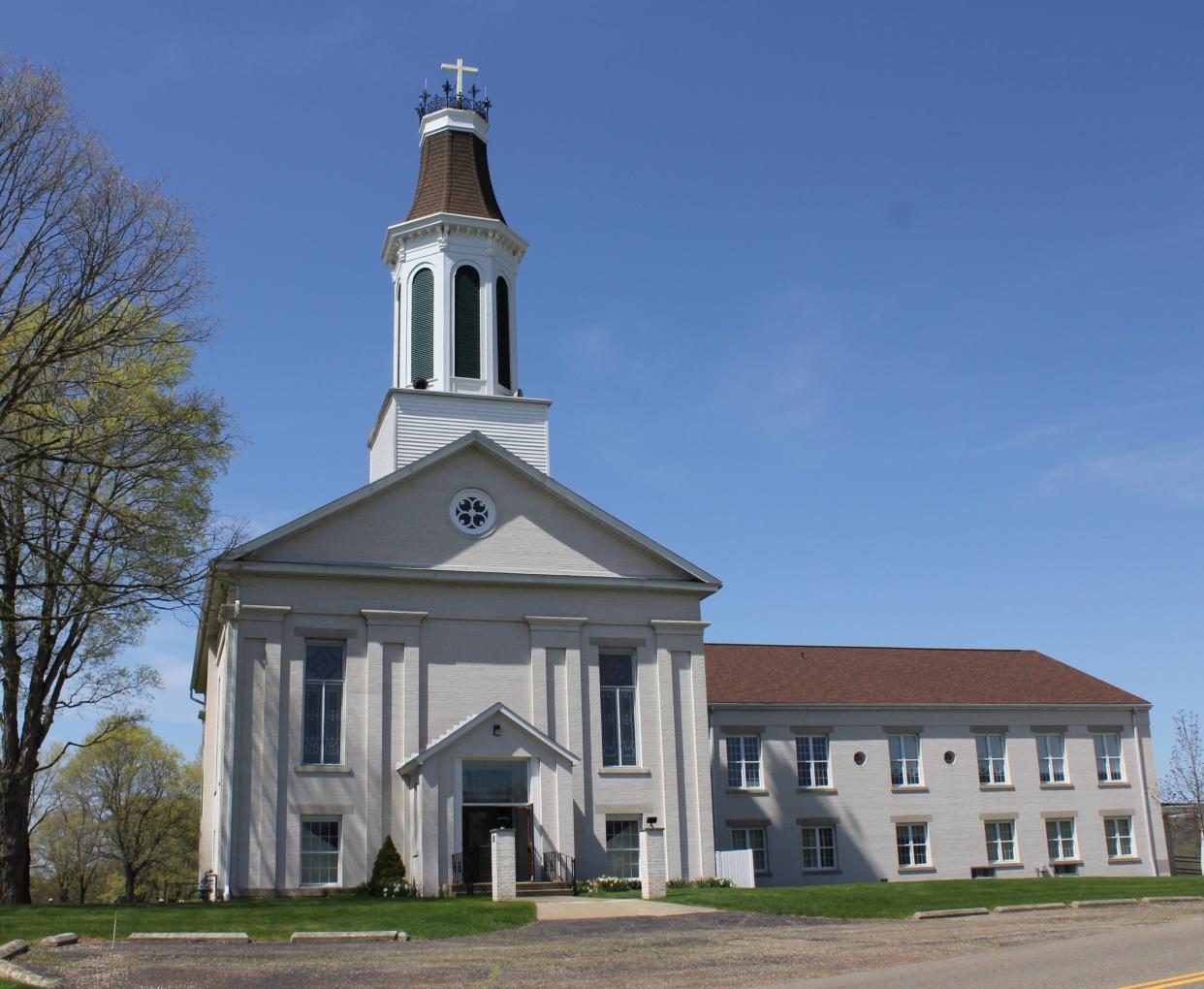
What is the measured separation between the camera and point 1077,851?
138 ft

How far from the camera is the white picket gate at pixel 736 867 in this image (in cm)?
3136

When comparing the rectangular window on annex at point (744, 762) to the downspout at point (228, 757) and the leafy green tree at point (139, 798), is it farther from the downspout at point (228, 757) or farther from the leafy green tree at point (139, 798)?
the leafy green tree at point (139, 798)

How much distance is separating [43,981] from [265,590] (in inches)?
668

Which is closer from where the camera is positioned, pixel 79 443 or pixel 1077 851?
pixel 79 443

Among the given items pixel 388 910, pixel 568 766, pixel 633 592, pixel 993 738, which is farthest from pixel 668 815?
pixel 993 738

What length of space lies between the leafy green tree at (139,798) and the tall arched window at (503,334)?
3683 centimetres

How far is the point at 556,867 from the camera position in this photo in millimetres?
29609

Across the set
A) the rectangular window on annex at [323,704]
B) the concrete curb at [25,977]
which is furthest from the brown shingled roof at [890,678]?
the concrete curb at [25,977]

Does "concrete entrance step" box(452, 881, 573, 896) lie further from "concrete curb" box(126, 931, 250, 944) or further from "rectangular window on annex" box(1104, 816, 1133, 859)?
"rectangular window on annex" box(1104, 816, 1133, 859)

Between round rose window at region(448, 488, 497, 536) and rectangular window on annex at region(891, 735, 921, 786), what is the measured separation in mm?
16728

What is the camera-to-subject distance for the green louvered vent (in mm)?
36406

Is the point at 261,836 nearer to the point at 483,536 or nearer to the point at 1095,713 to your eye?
the point at 483,536

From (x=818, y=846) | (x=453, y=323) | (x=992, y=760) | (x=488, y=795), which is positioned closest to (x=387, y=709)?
(x=488, y=795)

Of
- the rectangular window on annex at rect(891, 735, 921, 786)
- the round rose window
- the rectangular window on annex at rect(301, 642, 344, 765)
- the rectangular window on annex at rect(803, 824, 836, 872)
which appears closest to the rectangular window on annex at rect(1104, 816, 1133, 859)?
the rectangular window on annex at rect(891, 735, 921, 786)
